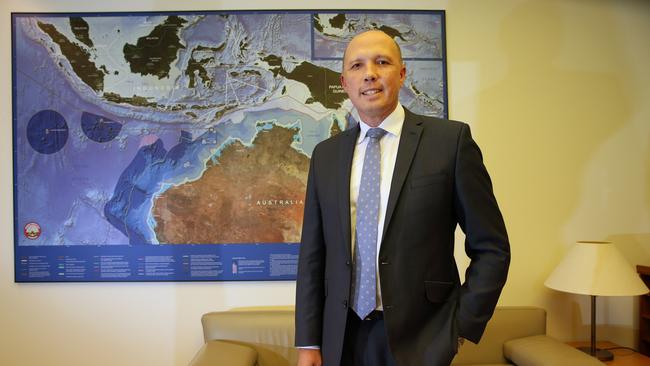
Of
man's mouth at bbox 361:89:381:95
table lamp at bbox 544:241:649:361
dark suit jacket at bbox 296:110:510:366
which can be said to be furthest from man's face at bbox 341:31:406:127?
table lamp at bbox 544:241:649:361

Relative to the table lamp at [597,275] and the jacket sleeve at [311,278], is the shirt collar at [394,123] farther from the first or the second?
the table lamp at [597,275]

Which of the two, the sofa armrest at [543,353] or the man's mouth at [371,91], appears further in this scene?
the sofa armrest at [543,353]

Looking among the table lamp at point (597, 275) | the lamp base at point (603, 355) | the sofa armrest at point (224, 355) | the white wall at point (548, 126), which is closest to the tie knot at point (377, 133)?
the sofa armrest at point (224, 355)

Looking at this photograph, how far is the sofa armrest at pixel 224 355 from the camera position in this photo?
206 cm

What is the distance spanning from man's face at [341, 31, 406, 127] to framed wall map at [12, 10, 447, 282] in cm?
124

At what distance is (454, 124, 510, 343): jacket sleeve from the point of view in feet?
3.91

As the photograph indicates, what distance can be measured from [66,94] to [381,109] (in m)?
2.14

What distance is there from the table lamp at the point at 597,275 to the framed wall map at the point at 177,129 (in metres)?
1.10

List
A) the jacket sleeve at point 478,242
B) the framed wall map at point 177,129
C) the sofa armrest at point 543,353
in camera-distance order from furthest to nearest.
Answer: the framed wall map at point 177,129
the sofa armrest at point 543,353
the jacket sleeve at point 478,242

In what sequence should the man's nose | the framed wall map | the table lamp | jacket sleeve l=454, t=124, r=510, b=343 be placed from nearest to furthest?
jacket sleeve l=454, t=124, r=510, b=343
the man's nose
the table lamp
the framed wall map

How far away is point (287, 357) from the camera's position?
93.5 inches

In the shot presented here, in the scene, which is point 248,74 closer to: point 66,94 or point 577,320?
point 66,94

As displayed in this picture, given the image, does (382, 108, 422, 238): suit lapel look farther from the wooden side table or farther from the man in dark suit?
the wooden side table

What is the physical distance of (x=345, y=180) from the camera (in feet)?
4.38
